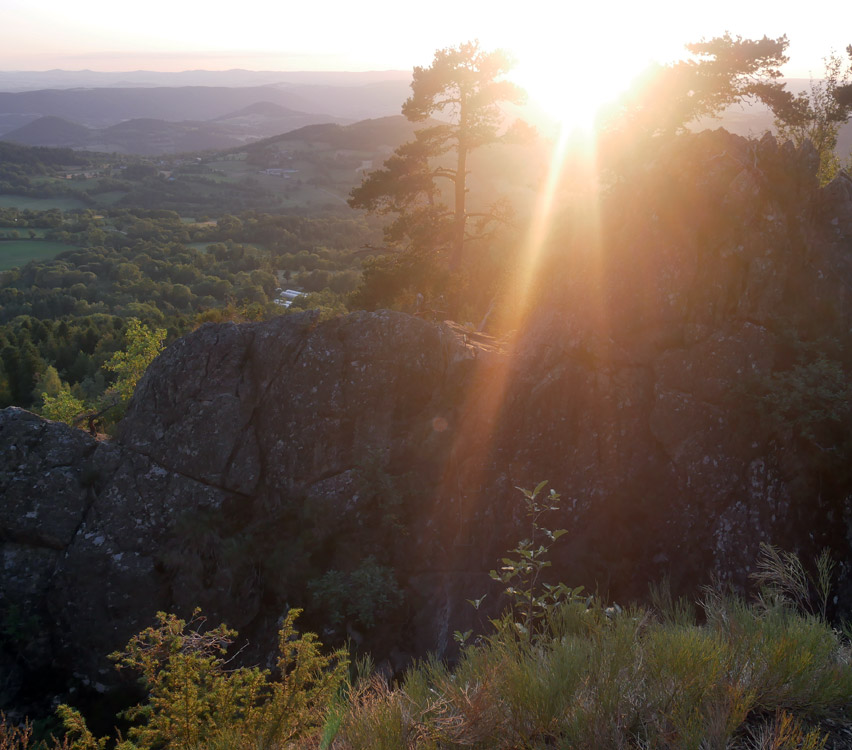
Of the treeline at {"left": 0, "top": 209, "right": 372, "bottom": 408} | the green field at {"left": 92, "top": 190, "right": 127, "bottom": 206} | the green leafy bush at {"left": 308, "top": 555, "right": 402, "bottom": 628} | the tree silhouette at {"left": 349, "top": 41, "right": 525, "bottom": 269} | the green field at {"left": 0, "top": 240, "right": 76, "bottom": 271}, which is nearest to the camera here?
the green leafy bush at {"left": 308, "top": 555, "right": 402, "bottom": 628}

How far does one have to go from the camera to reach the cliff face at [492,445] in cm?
958

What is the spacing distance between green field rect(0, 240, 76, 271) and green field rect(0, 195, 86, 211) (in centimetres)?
3194

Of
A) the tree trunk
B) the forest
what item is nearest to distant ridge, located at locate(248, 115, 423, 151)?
the tree trunk

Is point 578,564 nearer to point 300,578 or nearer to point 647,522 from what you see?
point 647,522

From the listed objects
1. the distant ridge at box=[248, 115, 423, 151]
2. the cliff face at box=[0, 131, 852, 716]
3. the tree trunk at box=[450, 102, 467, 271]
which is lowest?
the cliff face at box=[0, 131, 852, 716]

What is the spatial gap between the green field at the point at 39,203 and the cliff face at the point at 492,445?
164 meters

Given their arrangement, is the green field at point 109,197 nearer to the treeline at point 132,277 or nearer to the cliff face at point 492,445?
the treeline at point 132,277

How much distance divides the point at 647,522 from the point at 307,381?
22.6 feet

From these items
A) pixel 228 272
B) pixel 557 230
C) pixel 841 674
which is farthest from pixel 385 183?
pixel 228 272

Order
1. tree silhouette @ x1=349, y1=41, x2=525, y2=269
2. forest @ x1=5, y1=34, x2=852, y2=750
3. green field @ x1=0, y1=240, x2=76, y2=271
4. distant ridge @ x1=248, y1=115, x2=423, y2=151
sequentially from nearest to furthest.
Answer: forest @ x1=5, y1=34, x2=852, y2=750
tree silhouette @ x1=349, y1=41, x2=525, y2=269
green field @ x1=0, y1=240, x2=76, y2=271
distant ridge @ x1=248, y1=115, x2=423, y2=151

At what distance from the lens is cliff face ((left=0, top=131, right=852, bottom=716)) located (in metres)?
9.58

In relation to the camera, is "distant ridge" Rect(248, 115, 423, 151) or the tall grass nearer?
the tall grass

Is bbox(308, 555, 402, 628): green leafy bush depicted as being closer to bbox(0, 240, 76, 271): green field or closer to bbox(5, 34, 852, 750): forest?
bbox(5, 34, 852, 750): forest

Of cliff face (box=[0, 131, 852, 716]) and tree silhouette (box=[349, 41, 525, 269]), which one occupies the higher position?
tree silhouette (box=[349, 41, 525, 269])
